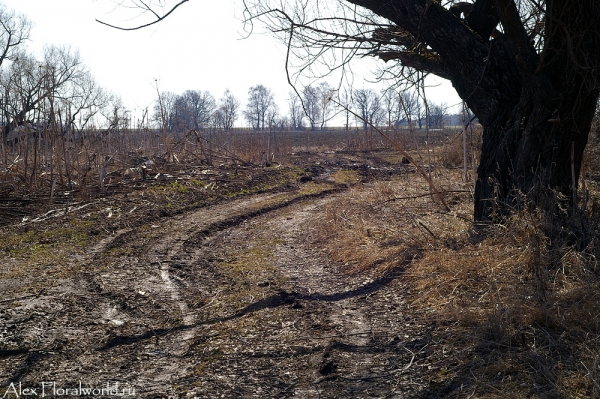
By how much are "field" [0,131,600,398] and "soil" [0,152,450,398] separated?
0.06 feet

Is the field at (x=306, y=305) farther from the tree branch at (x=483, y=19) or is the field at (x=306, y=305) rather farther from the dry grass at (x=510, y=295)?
the tree branch at (x=483, y=19)

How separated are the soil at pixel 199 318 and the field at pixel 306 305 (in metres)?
0.02

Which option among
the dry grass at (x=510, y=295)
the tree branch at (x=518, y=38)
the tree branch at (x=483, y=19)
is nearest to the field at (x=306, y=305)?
the dry grass at (x=510, y=295)

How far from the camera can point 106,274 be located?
624cm

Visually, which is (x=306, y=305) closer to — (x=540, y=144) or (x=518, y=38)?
(x=540, y=144)

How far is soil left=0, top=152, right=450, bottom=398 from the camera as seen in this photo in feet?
11.4

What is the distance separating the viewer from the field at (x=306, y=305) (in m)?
3.44

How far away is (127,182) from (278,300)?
8585 millimetres

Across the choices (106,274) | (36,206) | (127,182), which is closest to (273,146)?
(127,182)

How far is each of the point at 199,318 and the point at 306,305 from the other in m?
1.03

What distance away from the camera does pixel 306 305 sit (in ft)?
16.8

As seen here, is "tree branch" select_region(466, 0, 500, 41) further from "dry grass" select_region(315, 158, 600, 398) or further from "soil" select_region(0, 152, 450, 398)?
"soil" select_region(0, 152, 450, 398)

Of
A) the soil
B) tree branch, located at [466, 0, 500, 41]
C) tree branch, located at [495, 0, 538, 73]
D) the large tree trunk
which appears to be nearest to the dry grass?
the soil

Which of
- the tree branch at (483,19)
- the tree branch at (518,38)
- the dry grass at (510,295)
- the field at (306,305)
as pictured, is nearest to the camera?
the dry grass at (510,295)
